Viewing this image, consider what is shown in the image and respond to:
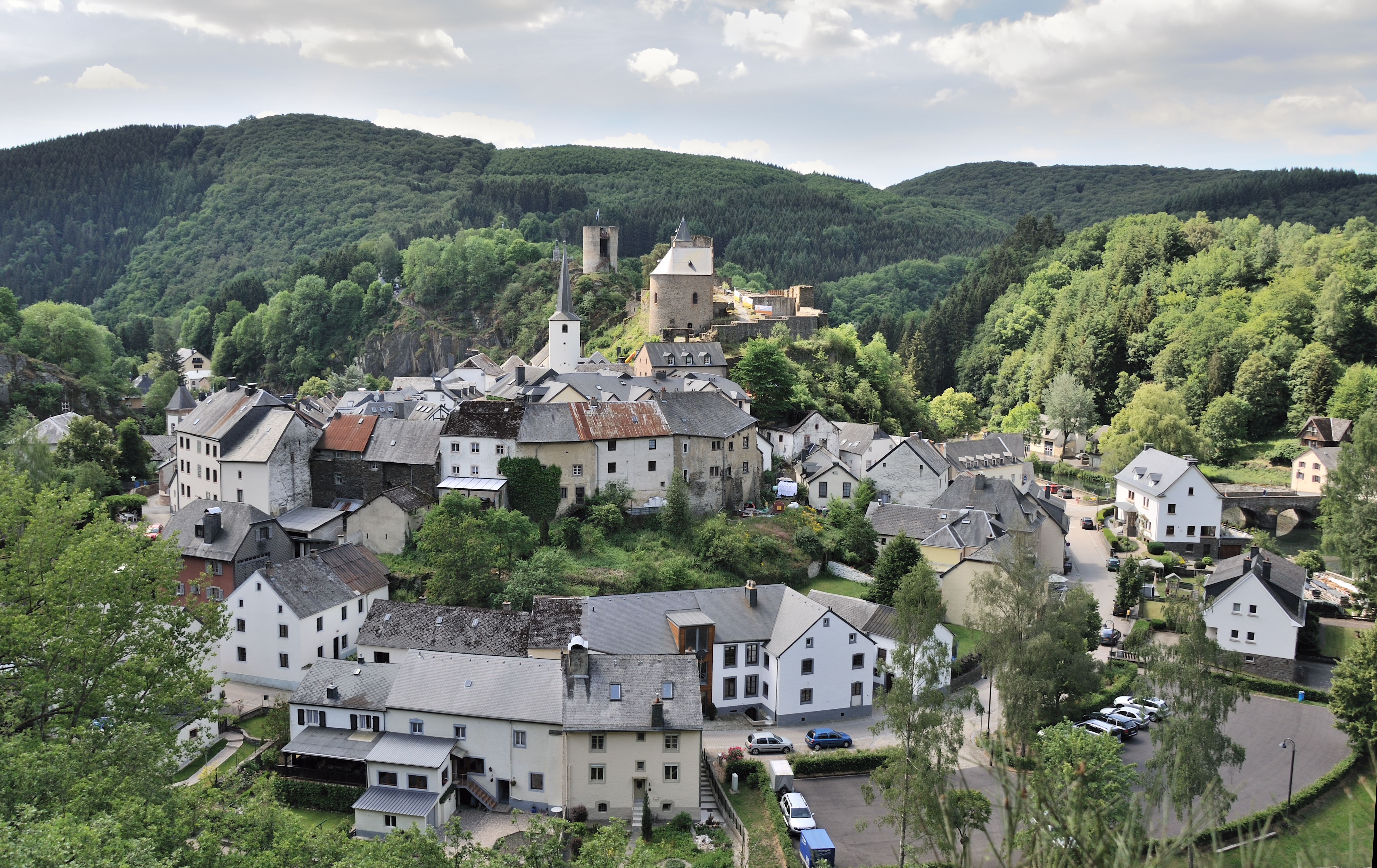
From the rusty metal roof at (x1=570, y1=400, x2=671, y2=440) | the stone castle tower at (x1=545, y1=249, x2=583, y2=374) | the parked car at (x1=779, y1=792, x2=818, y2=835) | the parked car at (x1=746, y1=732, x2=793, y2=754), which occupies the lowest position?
the parked car at (x1=746, y1=732, x2=793, y2=754)

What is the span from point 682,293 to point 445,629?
46.7 meters

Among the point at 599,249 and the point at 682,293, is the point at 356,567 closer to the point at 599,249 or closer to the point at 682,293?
the point at 682,293

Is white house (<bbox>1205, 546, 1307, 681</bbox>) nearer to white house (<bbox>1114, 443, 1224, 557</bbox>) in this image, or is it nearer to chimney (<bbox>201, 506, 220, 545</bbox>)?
white house (<bbox>1114, 443, 1224, 557</bbox>)

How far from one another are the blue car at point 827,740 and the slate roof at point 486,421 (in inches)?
811

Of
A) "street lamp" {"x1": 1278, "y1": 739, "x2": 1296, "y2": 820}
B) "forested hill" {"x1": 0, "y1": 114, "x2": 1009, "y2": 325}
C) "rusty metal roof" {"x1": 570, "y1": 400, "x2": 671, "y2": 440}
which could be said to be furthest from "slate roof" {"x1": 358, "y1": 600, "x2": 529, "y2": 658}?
"forested hill" {"x1": 0, "y1": 114, "x2": 1009, "y2": 325}

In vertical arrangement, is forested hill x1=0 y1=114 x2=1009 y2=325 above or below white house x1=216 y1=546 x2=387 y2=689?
above

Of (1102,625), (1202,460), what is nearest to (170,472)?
(1102,625)

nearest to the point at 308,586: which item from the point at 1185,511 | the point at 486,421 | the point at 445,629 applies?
the point at 445,629

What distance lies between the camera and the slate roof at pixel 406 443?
48.7 metres

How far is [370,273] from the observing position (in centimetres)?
Result: 11738

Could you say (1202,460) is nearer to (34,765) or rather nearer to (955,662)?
(955,662)

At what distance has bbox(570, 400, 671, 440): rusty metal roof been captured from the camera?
49.5m

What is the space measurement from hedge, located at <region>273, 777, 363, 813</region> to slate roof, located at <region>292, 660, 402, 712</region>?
2.69 m

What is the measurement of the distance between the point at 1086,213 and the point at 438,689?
177m
